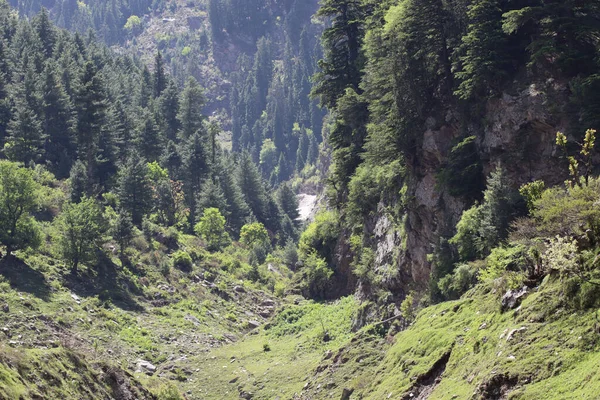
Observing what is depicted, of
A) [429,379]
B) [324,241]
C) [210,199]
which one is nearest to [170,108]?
[210,199]

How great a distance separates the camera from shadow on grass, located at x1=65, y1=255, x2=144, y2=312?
196ft

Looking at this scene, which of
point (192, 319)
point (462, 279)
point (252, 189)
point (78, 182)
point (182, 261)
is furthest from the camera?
point (252, 189)

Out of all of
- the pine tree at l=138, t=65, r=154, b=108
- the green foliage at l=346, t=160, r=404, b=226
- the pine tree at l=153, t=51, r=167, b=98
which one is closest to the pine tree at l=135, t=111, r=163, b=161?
the pine tree at l=138, t=65, r=154, b=108

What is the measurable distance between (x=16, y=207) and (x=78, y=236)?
538cm

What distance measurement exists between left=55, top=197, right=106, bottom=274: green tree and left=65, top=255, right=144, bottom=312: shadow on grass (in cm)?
137

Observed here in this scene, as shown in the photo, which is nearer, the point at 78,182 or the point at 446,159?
the point at 446,159

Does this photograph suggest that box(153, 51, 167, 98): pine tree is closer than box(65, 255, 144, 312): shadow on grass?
No

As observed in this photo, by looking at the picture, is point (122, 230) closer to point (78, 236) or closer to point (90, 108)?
point (78, 236)

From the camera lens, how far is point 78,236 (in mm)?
61906

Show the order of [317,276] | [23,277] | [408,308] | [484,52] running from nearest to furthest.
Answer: [408,308]
[484,52]
[23,277]
[317,276]

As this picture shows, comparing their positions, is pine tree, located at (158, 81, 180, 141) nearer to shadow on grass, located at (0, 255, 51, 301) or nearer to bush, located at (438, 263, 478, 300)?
shadow on grass, located at (0, 255, 51, 301)

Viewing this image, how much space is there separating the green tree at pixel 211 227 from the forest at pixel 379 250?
0.91ft

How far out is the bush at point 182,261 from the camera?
241 feet

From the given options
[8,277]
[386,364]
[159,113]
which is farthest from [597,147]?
[159,113]
